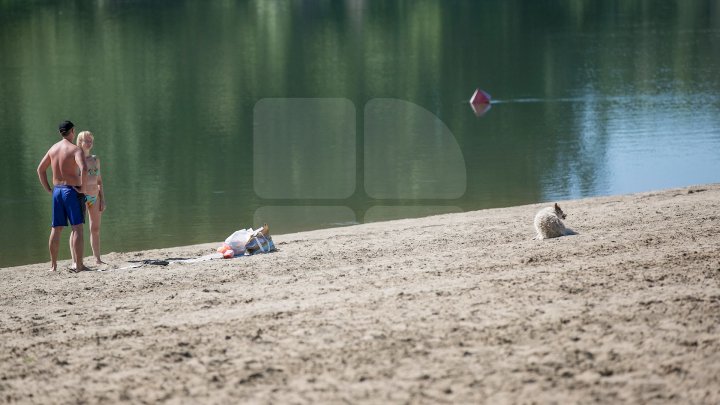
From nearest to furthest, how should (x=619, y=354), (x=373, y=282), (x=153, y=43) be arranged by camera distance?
Answer: (x=619, y=354), (x=373, y=282), (x=153, y=43)

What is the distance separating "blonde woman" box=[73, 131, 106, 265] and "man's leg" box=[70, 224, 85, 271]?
36cm

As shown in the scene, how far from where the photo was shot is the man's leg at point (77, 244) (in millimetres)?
11836

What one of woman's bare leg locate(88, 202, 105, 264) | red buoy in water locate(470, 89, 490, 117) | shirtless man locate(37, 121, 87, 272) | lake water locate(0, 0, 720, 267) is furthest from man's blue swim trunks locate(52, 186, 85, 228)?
red buoy in water locate(470, 89, 490, 117)

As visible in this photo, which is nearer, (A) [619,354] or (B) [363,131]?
(A) [619,354]

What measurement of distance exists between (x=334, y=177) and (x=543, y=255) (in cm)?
1116

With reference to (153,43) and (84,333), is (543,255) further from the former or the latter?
(153,43)

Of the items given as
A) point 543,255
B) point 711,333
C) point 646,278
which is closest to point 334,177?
point 543,255

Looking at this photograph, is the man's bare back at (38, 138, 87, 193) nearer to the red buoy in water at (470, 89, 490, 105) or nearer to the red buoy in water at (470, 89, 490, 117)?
the red buoy in water at (470, 89, 490, 117)

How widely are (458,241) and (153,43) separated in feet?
133

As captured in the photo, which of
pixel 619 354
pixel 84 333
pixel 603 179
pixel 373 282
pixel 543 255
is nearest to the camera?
pixel 619 354

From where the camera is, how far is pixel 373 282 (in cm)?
948

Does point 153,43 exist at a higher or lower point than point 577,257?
higher

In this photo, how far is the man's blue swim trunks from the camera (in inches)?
463

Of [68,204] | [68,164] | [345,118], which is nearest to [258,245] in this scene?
[68,204]
